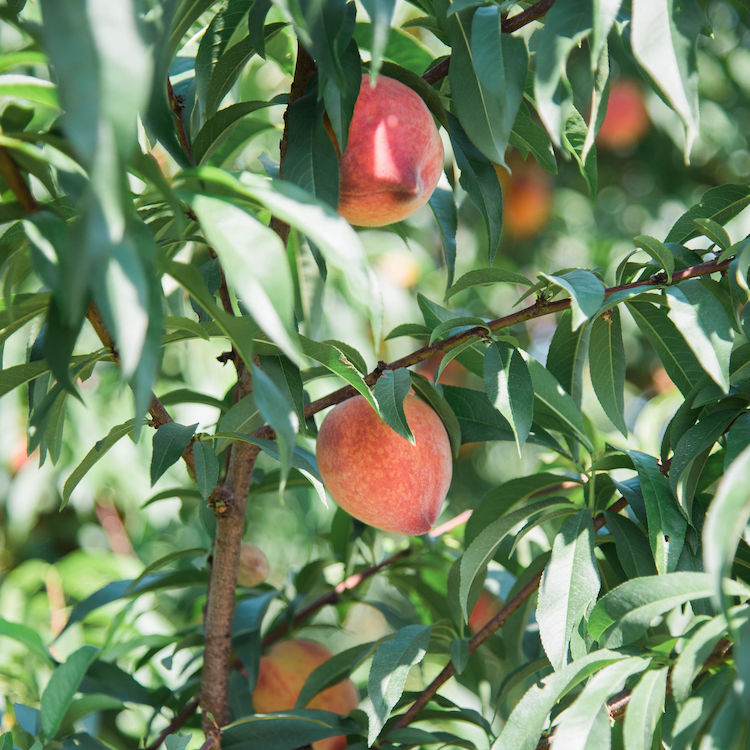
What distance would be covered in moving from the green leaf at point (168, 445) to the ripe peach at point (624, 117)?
1.73m

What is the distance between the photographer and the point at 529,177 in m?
2.19

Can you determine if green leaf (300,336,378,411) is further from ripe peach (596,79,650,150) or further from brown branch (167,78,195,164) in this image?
ripe peach (596,79,650,150)

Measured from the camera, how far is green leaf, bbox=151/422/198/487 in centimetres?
54

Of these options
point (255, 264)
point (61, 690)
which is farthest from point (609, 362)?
point (61, 690)

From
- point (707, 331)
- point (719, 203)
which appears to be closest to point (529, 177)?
point (719, 203)

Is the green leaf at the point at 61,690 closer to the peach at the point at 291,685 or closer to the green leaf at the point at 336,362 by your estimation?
the peach at the point at 291,685

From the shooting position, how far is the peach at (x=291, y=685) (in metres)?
0.81

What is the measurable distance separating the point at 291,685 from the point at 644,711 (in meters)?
0.46

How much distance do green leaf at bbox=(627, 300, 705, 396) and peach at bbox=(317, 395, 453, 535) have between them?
0.17m

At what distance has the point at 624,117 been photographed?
2.10 m

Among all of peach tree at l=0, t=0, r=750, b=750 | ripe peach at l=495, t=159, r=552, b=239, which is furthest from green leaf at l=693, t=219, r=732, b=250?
ripe peach at l=495, t=159, r=552, b=239

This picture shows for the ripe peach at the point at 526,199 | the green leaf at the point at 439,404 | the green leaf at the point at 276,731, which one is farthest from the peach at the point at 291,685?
the ripe peach at the point at 526,199

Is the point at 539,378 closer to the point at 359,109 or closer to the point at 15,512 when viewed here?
the point at 359,109

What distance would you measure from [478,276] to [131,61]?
0.34 m
